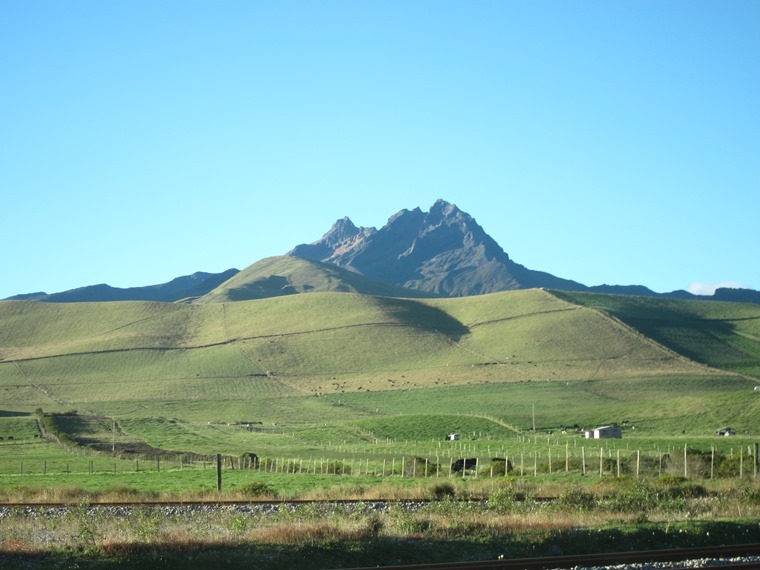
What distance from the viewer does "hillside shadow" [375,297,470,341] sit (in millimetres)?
147500

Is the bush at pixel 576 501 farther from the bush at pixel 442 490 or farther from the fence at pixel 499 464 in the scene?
the fence at pixel 499 464

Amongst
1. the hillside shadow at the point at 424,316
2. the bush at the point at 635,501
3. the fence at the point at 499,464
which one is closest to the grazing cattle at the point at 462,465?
the fence at the point at 499,464

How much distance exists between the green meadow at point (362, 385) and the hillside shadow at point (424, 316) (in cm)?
54

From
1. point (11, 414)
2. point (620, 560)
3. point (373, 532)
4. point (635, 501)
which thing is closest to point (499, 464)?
point (635, 501)

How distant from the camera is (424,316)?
161125mm

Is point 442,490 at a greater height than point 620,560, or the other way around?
point 620,560

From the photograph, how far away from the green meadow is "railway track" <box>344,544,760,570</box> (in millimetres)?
21140

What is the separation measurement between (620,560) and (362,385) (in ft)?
314

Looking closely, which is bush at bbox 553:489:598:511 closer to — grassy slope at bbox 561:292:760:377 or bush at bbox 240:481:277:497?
bush at bbox 240:481:277:497

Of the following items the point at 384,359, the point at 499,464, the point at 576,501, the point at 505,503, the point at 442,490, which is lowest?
the point at 499,464

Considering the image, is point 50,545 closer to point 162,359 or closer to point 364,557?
point 364,557

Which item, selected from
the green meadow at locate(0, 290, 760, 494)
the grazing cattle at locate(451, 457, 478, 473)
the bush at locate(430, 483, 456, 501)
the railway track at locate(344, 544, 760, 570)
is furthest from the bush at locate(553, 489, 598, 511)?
the grazing cattle at locate(451, 457, 478, 473)

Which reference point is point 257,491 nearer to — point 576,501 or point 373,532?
point 576,501

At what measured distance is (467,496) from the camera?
29891 mm
